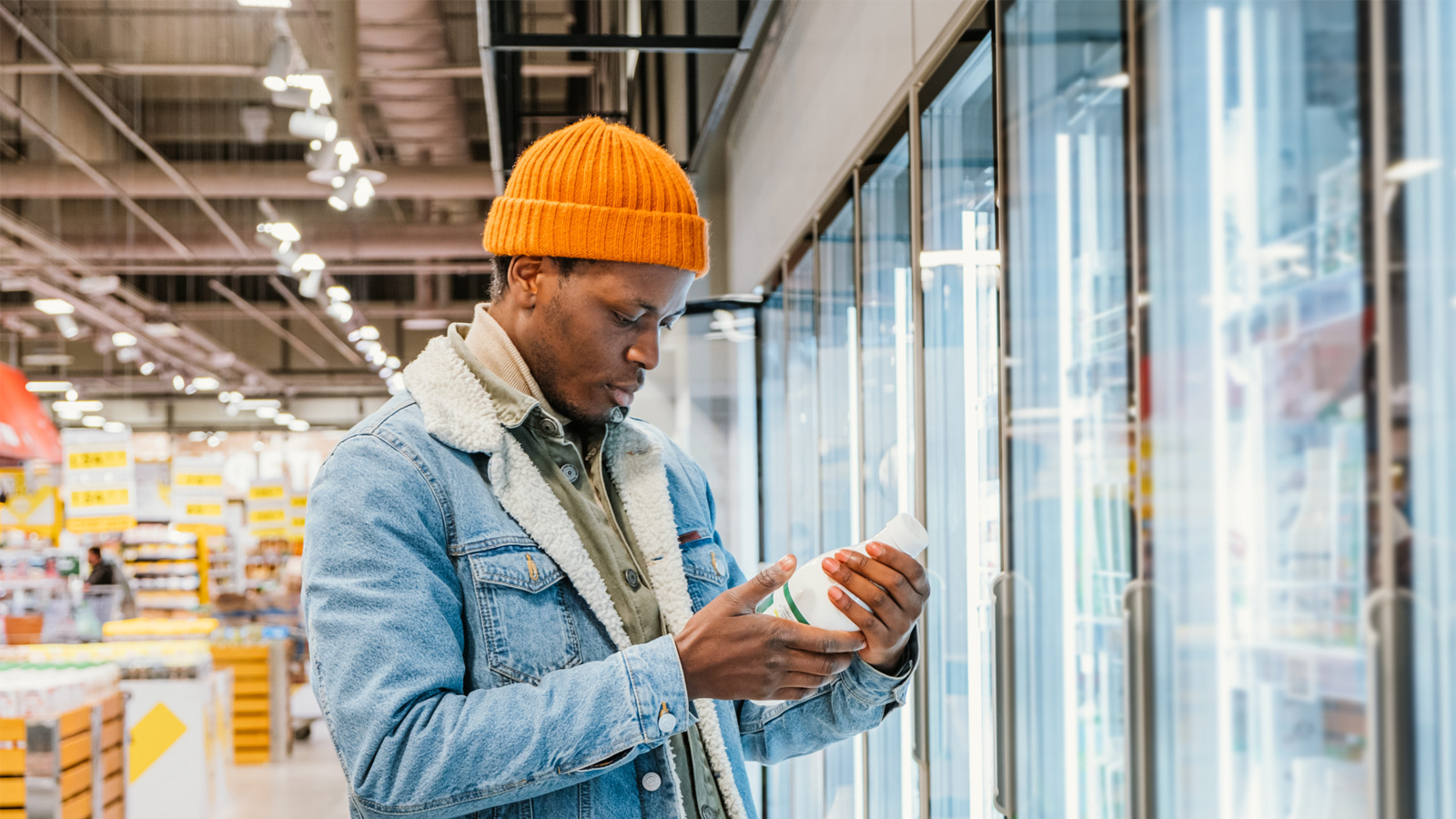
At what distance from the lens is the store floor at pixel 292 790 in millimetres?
7680

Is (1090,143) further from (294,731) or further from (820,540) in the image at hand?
(294,731)

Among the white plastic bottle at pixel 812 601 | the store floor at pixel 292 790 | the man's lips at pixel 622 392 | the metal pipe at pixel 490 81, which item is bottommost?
the store floor at pixel 292 790

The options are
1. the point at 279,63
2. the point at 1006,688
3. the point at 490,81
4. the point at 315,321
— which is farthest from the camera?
the point at 315,321

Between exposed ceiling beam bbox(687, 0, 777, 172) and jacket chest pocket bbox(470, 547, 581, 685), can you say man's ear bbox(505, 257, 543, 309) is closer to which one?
jacket chest pocket bbox(470, 547, 581, 685)

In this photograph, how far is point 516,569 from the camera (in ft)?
3.93

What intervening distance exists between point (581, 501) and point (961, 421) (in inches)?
47.8

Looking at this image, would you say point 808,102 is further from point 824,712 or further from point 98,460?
point 98,460

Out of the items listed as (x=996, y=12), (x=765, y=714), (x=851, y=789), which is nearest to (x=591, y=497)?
(x=765, y=714)

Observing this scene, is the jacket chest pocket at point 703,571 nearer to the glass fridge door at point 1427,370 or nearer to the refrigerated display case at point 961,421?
the glass fridge door at point 1427,370

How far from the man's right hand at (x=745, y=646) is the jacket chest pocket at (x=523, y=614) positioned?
140 mm

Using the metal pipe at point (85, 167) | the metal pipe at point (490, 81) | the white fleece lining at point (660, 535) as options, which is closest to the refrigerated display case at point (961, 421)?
the white fleece lining at point (660, 535)

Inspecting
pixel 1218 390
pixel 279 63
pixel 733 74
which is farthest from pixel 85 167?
pixel 1218 390

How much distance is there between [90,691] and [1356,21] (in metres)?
5.68

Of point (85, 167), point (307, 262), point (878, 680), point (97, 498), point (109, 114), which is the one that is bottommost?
point (97, 498)
